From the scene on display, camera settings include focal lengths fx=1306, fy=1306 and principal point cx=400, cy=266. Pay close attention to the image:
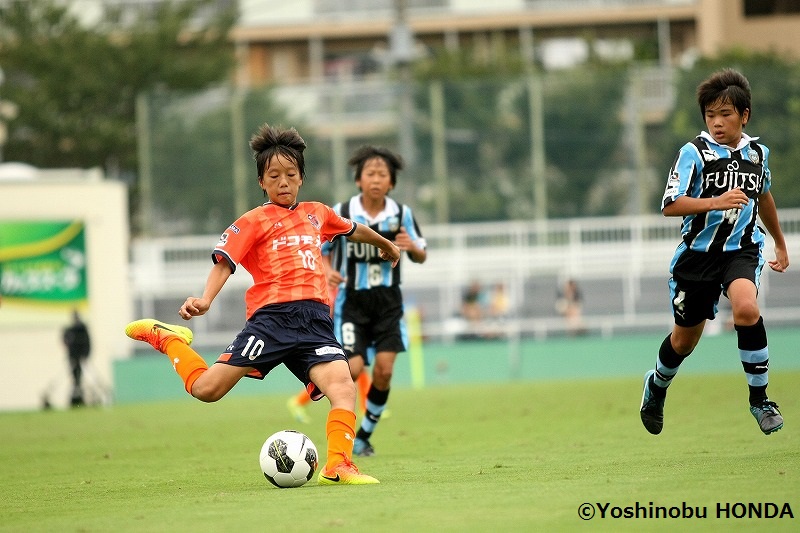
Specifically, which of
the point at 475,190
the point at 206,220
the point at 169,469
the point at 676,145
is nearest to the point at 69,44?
the point at 206,220

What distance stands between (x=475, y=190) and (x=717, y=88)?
21675 millimetres

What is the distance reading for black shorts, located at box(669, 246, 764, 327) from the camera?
8906 mm

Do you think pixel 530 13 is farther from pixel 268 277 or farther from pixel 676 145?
pixel 268 277

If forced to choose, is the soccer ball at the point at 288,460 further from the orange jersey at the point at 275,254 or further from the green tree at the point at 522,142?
the green tree at the point at 522,142

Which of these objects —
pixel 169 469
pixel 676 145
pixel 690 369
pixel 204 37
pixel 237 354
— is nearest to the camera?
pixel 237 354

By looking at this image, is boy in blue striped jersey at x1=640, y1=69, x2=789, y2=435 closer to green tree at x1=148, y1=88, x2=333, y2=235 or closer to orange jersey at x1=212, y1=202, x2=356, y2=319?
orange jersey at x1=212, y1=202, x2=356, y2=319

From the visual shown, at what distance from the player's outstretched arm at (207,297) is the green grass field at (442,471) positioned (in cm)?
109

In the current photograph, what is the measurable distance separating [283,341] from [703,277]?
9.77ft

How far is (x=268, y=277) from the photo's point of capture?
826 cm

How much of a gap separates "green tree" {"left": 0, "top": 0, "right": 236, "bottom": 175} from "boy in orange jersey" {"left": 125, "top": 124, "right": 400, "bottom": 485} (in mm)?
35415

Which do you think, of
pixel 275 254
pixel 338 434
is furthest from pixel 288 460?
pixel 275 254

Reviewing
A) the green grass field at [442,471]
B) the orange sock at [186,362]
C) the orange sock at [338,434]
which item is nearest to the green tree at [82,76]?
the green grass field at [442,471]

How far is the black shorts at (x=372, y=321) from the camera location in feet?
35.7

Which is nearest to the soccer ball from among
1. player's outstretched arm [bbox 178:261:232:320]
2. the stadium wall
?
player's outstretched arm [bbox 178:261:232:320]
